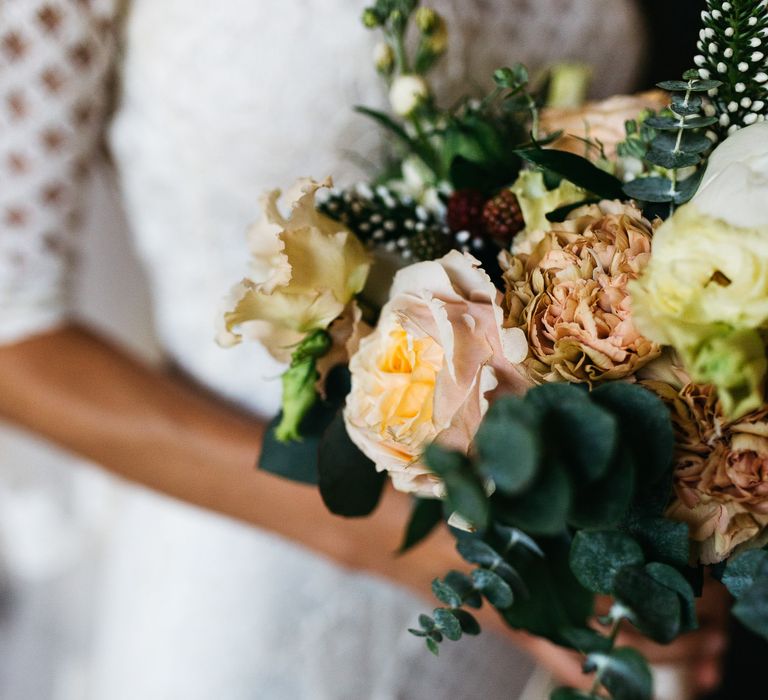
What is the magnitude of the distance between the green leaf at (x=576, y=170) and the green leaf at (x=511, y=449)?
0.51 feet

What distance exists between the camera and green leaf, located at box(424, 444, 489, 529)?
0.23 meters

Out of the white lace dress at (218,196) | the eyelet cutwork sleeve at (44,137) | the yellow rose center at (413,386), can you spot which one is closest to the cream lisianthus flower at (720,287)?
the yellow rose center at (413,386)

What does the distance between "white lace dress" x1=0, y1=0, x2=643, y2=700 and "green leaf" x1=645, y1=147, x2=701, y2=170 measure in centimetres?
37

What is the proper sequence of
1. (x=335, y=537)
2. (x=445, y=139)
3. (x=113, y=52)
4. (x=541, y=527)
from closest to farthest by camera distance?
1. (x=541, y=527)
2. (x=445, y=139)
3. (x=113, y=52)
4. (x=335, y=537)

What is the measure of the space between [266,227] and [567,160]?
0.16 metres

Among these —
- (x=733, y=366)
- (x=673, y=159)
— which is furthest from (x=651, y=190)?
(x=733, y=366)

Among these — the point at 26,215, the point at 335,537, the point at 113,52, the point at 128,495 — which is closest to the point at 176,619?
the point at 335,537

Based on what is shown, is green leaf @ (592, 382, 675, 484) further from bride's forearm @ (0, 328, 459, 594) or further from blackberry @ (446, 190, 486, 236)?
bride's forearm @ (0, 328, 459, 594)

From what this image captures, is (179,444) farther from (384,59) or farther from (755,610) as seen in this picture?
(755,610)

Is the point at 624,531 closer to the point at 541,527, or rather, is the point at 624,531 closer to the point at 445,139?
the point at 541,527

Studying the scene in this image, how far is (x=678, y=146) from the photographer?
333mm

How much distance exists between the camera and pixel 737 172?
0.27 m

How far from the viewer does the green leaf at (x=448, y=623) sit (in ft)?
1.09

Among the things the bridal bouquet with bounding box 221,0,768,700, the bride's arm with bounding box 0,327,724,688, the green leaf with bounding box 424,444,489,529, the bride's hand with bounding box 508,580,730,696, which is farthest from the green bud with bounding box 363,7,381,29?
the bride's hand with bounding box 508,580,730,696
